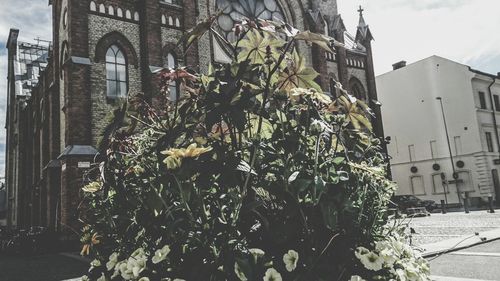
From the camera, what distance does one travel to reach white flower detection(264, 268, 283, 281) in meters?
1.67

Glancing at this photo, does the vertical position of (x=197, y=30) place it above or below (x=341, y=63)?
below

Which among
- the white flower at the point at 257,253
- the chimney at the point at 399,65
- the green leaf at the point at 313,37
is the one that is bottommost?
the white flower at the point at 257,253

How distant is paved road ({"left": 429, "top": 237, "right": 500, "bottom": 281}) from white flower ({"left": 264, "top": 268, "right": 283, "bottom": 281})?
18.1 feet

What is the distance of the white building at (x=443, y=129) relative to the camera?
32.6 meters

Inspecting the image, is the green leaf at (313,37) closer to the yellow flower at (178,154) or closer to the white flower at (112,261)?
the yellow flower at (178,154)

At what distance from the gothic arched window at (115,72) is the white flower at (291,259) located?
1528cm

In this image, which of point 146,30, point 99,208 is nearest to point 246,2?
point 146,30

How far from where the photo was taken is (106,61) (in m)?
16.0

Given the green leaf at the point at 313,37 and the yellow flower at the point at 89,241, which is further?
the yellow flower at the point at 89,241

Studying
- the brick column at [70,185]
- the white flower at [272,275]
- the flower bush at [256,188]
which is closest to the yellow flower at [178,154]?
the flower bush at [256,188]

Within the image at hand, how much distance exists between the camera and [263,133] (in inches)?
87.6

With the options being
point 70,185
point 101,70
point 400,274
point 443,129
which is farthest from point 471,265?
point 443,129

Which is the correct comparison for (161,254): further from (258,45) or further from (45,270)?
(45,270)

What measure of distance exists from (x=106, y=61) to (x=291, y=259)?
15.9 m
